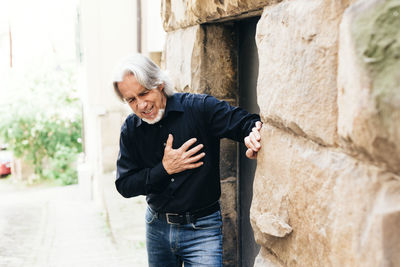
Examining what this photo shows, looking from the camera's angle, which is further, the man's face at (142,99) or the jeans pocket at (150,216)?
the jeans pocket at (150,216)

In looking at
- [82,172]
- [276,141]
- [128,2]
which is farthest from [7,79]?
[276,141]

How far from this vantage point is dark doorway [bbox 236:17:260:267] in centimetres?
249

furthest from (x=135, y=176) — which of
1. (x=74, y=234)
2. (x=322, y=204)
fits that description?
(x=74, y=234)

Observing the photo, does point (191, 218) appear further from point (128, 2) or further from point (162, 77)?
point (128, 2)

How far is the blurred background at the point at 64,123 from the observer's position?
570 centimetres

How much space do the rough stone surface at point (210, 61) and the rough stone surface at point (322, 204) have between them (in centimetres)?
102

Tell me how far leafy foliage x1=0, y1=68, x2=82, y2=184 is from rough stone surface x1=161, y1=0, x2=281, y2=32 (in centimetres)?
1145

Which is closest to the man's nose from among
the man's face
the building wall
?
the man's face

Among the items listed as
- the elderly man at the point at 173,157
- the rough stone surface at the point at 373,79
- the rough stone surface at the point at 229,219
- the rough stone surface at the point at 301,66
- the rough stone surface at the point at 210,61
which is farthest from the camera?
the rough stone surface at the point at 229,219

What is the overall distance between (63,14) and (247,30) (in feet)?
49.8

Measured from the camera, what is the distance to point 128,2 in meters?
7.55

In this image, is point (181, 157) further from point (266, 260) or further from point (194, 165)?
point (266, 260)

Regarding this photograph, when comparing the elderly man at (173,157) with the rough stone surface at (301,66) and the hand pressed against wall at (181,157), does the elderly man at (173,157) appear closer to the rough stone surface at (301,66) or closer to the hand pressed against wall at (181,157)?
the hand pressed against wall at (181,157)

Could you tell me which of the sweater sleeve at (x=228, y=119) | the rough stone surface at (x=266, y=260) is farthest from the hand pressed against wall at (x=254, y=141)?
the rough stone surface at (x=266, y=260)
